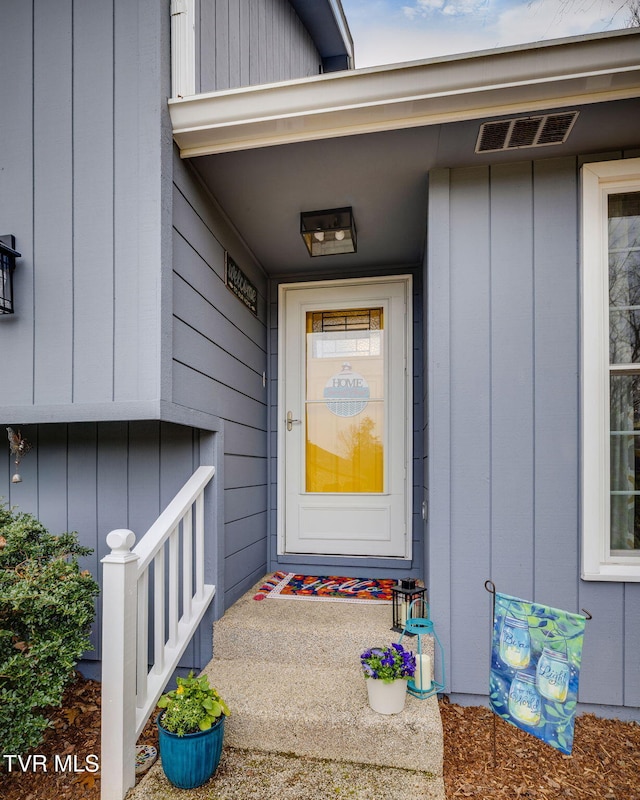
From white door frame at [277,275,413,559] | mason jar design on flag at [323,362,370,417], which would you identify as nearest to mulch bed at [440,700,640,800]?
white door frame at [277,275,413,559]

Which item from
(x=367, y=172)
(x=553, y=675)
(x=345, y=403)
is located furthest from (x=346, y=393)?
(x=553, y=675)

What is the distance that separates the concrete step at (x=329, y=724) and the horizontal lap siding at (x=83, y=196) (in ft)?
4.43

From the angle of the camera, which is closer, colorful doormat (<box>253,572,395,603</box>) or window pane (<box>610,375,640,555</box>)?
window pane (<box>610,375,640,555</box>)

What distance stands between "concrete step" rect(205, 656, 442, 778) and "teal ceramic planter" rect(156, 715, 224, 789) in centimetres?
24

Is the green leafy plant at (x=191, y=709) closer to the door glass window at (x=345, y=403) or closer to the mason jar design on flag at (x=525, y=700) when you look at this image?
the mason jar design on flag at (x=525, y=700)

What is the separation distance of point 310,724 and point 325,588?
1126 millimetres

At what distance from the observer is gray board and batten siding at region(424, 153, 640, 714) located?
227cm

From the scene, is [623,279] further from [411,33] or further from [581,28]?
[411,33]

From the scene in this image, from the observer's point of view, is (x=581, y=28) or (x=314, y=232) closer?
(x=581, y=28)

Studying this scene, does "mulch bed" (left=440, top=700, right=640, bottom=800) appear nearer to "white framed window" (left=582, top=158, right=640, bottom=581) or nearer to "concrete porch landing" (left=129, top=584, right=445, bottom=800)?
"concrete porch landing" (left=129, top=584, right=445, bottom=800)

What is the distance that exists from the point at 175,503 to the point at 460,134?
207 centimetres

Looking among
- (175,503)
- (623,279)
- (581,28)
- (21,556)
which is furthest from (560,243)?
(21,556)

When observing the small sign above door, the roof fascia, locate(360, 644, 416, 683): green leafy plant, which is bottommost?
locate(360, 644, 416, 683): green leafy plant

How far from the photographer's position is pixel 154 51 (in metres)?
2.12
